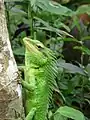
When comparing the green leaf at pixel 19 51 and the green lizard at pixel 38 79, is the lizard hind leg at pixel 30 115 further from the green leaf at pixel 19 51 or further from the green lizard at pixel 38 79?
the green leaf at pixel 19 51

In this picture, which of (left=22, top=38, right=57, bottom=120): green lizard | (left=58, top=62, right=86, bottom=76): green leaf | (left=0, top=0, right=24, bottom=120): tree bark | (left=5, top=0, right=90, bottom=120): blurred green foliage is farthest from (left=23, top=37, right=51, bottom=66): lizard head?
(left=0, top=0, right=24, bottom=120): tree bark

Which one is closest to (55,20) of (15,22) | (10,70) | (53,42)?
(53,42)

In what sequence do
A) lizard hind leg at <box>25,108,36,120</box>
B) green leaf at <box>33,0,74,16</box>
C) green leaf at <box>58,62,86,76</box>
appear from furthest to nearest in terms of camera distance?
green leaf at <box>58,62,86,76</box>, green leaf at <box>33,0,74,16</box>, lizard hind leg at <box>25,108,36,120</box>

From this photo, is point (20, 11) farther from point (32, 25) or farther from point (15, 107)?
point (15, 107)

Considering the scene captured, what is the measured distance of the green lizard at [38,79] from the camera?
105 inches

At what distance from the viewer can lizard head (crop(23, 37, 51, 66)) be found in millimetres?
2805

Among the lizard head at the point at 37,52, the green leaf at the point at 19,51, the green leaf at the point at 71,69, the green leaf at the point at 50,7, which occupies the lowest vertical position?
the green leaf at the point at 71,69

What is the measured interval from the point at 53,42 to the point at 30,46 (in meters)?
1.09

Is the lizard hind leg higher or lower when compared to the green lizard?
lower

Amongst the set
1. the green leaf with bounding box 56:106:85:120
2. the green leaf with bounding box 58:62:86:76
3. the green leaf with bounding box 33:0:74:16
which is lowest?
the green leaf with bounding box 56:106:85:120

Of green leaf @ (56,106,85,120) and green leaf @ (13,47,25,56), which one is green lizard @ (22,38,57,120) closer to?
green leaf @ (56,106,85,120)

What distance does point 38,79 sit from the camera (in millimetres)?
2779

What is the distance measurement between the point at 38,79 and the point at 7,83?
2.20ft

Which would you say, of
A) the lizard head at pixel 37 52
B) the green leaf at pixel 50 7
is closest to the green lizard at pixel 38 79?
the lizard head at pixel 37 52
